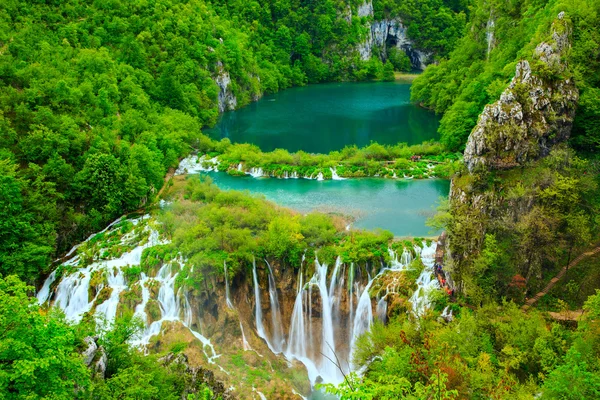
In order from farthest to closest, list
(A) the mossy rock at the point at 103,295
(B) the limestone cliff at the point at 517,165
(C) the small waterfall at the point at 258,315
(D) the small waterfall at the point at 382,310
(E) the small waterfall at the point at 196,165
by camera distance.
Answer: (E) the small waterfall at the point at 196,165
(C) the small waterfall at the point at 258,315
(A) the mossy rock at the point at 103,295
(D) the small waterfall at the point at 382,310
(B) the limestone cliff at the point at 517,165

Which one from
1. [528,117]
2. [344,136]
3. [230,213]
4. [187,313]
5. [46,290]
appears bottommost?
[187,313]

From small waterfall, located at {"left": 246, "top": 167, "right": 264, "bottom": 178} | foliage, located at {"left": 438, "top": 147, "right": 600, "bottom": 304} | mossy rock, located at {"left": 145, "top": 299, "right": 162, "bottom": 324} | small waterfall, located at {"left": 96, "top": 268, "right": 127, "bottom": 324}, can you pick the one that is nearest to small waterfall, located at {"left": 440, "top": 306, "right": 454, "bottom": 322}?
foliage, located at {"left": 438, "top": 147, "right": 600, "bottom": 304}

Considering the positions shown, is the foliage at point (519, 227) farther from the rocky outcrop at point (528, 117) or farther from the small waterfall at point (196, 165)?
the small waterfall at point (196, 165)

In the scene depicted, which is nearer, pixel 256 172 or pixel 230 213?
pixel 230 213

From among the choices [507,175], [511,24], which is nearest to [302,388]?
[507,175]

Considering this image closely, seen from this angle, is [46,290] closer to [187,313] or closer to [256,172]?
[187,313]

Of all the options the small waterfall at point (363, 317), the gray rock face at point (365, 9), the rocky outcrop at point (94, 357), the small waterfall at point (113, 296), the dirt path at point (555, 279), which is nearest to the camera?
the rocky outcrop at point (94, 357)

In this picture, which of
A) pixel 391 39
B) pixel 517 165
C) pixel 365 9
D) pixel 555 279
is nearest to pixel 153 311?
pixel 555 279

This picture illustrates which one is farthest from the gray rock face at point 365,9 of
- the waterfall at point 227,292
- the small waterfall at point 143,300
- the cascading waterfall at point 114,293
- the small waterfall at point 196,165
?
the small waterfall at point 143,300

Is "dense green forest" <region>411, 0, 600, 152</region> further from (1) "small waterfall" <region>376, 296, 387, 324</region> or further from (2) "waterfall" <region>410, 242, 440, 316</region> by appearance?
(1) "small waterfall" <region>376, 296, 387, 324</region>
